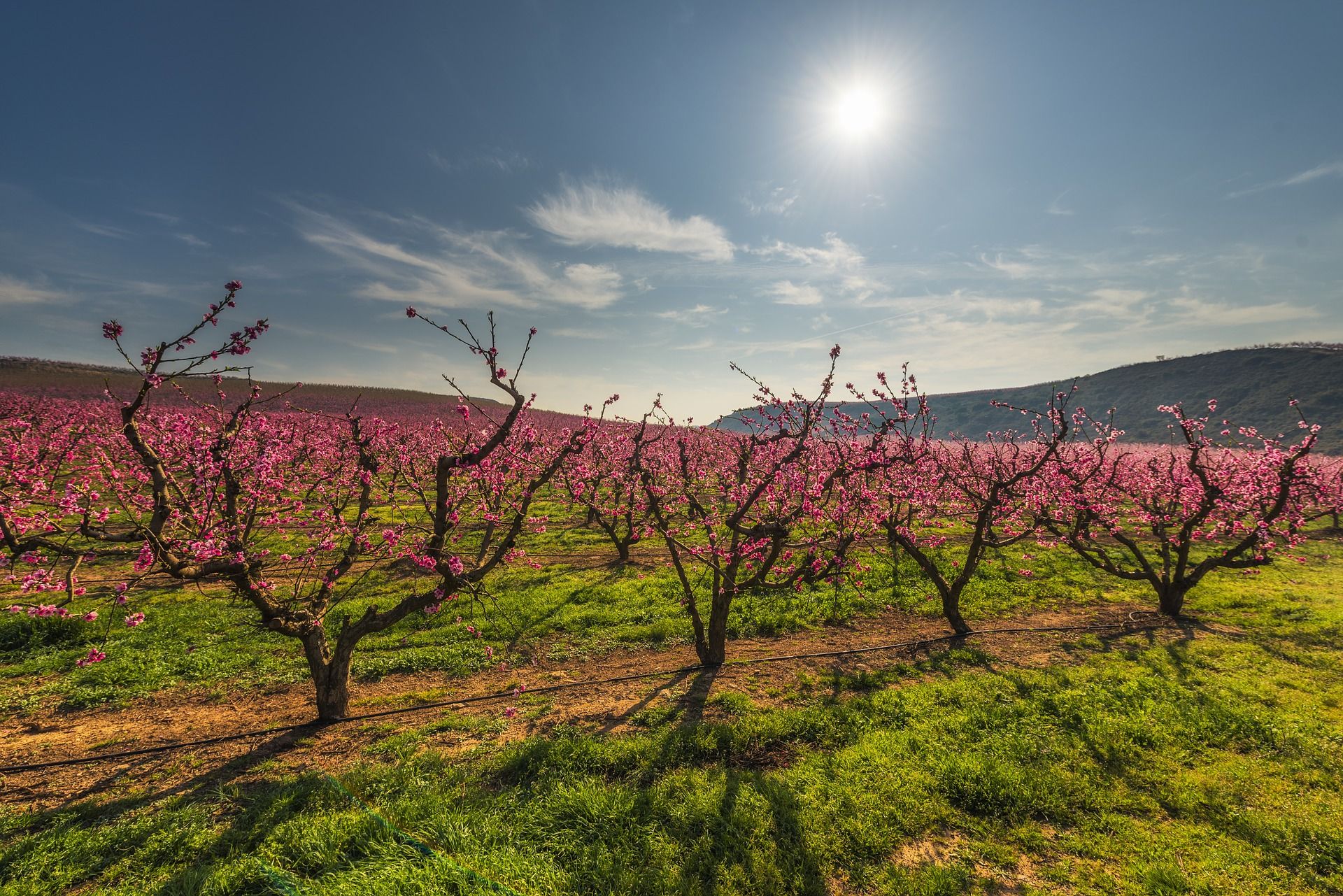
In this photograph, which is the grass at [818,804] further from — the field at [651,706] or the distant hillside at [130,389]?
the distant hillside at [130,389]

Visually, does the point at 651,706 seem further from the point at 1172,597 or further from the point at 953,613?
the point at 1172,597

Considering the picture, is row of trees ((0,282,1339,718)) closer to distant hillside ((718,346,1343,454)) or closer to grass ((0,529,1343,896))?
grass ((0,529,1343,896))

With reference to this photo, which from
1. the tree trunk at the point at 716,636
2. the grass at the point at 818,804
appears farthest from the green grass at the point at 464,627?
the tree trunk at the point at 716,636

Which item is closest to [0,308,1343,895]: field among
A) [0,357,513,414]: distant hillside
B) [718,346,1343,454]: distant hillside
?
[0,357,513,414]: distant hillside

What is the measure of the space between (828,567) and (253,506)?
34.2ft

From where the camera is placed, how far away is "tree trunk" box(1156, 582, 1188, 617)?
44.1 feet

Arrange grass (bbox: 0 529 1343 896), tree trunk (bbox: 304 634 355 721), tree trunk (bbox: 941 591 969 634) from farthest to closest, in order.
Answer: tree trunk (bbox: 941 591 969 634) < tree trunk (bbox: 304 634 355 721) < grass (bbox: 0 529 1343 896)

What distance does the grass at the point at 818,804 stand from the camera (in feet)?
17.0

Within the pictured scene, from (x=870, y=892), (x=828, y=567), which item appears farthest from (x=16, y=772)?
(x=828, y=567)

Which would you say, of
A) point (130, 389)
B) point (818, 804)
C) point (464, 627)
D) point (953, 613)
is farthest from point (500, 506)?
point (130, 389)

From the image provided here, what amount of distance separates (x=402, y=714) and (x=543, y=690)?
2488 millimetres

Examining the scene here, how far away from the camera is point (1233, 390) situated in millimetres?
96062

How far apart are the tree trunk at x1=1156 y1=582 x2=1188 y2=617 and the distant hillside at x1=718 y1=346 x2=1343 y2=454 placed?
55601 mm

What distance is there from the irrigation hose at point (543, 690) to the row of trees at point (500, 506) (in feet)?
1.55
